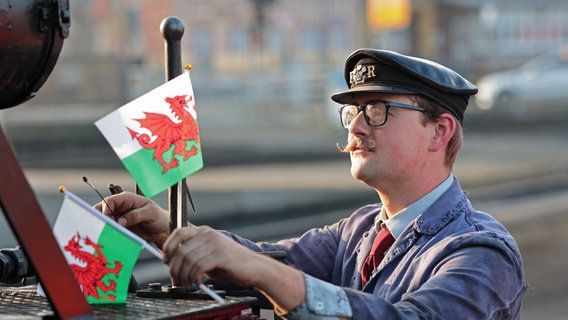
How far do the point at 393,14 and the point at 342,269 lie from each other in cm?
2513

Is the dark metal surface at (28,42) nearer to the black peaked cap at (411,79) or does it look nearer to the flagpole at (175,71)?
the flagpole at (175,71)

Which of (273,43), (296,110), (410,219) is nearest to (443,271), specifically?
(410,219)

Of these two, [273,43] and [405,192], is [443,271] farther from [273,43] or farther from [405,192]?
[273,43]

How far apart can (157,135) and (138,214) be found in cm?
59

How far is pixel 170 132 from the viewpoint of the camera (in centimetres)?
232

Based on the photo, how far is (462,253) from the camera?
8.38ft

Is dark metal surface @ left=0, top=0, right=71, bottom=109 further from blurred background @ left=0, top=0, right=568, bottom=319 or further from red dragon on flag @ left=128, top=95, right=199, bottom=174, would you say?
blurred background @ left=0, top=0, right=568, bottom=319

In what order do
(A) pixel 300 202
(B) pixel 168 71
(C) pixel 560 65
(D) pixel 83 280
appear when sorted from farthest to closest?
(C) pixel 560 65 < (A) pixel 300 202 < (B) pixel 168 71 < (D) pixel 83 280

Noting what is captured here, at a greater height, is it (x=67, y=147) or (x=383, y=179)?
(x=383, y=179)

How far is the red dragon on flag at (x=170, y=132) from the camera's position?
7.48 feet

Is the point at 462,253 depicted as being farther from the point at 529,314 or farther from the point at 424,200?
the point at 529,314

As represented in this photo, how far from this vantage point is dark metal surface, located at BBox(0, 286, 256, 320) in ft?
7.08

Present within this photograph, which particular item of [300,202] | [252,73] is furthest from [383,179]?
[252,73]

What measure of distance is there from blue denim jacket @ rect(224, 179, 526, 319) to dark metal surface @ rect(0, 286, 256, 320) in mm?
191
